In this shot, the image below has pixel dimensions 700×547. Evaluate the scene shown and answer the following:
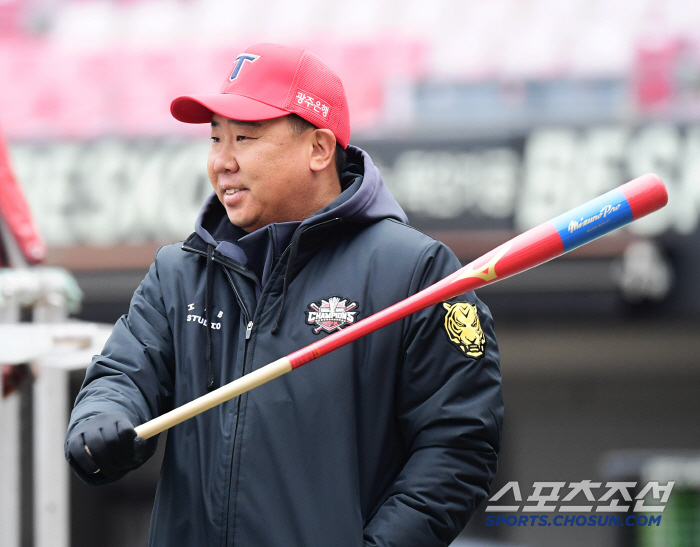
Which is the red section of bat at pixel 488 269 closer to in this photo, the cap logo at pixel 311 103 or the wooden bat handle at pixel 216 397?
the wooden bat handle at pixel 216 397

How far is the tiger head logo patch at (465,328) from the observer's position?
1394 millimetres

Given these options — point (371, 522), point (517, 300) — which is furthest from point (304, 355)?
point (517, 300)

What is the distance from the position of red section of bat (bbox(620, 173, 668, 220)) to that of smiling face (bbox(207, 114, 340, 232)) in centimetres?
51

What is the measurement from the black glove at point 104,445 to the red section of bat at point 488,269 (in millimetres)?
248

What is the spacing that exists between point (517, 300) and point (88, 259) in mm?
2424

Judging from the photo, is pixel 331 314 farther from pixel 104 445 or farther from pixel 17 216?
pixel 17 216

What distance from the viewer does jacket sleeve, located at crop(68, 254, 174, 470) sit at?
1382 millimetres

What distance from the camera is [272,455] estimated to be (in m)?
1.36

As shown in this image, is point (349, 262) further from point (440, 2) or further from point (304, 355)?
point (440, 2)

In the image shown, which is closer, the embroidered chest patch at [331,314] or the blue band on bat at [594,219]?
the embroidered chest patch at [331,314]

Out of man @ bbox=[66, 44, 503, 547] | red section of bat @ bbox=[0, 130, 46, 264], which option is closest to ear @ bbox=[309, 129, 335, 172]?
man @ bbox=[66, 44, 503, 547]

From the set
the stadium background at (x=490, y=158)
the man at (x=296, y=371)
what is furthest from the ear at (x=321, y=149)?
the stadium background at (x=490, y=158)

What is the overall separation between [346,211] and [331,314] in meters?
0.16

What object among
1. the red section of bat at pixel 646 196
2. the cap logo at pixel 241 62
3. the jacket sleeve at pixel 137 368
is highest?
the cap logo at pixel 241 62
